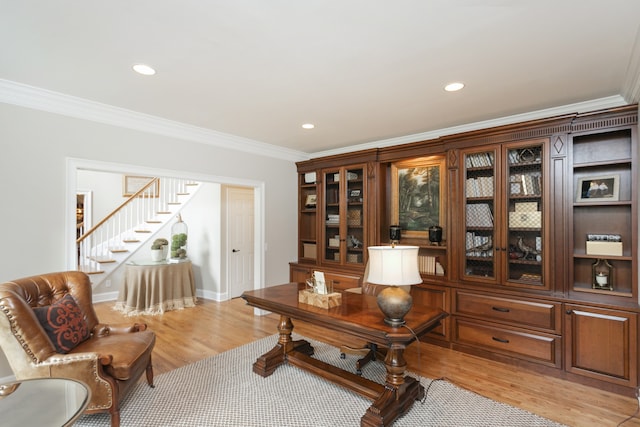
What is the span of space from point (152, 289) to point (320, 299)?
138 inches

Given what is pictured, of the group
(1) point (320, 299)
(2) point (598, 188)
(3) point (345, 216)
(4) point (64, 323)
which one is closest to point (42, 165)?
(4) point (64, 323)

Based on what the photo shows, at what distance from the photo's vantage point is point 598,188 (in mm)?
2963

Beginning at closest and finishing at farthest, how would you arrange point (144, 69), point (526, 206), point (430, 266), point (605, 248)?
1. point (144, 69)
2. point (605, 248)
3. point (526, 206)
4. point (430, 266)

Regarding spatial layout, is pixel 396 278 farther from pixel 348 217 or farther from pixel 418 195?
pixel 348 217

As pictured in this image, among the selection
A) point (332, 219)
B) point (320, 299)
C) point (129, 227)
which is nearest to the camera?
point (320, 299)

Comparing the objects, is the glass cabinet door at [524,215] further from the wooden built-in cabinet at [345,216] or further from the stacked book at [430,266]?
the wooden built-in cabinet at [345,216]

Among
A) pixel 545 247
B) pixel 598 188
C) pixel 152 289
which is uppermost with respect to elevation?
pixel 598 188

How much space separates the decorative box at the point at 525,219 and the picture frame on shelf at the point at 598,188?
35 cm

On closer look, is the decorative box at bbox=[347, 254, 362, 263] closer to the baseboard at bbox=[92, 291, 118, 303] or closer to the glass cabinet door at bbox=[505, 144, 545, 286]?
the glass cabinet door at bbox=[505, 144, 545, 286]

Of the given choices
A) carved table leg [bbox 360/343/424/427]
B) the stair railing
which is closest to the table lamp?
carved table leg [bbox 360/343/424/427]

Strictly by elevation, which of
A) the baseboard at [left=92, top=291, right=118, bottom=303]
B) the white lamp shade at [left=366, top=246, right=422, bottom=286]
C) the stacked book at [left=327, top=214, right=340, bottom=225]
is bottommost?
the baseboard at [left=92, top=291, right=118, bottom=303]

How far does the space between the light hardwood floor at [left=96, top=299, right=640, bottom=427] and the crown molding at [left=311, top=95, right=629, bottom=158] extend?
251 cm

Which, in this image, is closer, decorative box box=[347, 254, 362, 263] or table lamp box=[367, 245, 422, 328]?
table lamp box=[367, 245, 422, 328]

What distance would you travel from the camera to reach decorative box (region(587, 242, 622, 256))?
2.80m
